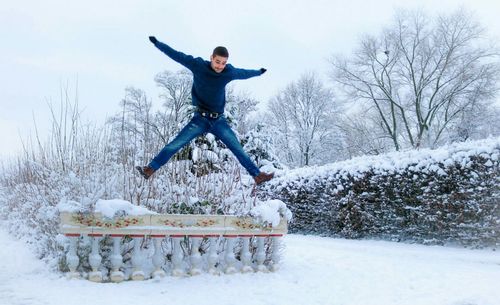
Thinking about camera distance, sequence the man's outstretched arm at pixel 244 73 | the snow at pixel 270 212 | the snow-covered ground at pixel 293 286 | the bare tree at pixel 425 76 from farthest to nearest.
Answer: the bare tree at pixel 425 76 → the snow at pixel 270 212 → the man's outstretched arm at pixel 244 73 → the snow-covered ground at pixel 293 286

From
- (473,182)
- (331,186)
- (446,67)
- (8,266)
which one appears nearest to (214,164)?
(8,266)

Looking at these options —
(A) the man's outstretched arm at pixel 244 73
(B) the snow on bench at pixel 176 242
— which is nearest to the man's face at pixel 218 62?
(A) the man's outstretched arm at pixel 244 73

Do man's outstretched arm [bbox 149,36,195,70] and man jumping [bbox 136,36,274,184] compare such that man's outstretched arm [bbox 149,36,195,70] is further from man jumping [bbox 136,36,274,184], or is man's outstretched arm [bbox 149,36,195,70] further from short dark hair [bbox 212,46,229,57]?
short dark hair [bbox 212,46,229,57]

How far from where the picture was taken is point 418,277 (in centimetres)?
573

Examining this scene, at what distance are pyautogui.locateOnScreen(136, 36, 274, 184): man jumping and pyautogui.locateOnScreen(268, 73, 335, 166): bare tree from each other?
31.2 m

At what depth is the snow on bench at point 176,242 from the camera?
15.9ft

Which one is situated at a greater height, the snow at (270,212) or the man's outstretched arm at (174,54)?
the man's outstretched arm at (174,54)

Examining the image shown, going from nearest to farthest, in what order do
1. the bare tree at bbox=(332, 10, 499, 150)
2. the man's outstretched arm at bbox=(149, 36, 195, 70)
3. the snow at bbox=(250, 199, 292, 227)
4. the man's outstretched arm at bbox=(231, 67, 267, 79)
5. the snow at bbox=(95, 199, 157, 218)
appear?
the man's outstretched arm at bbox=(149, 36, 195, 70) < the snow at bbox=(95, 199, 157, 218) < the man's outstretched arm at bbox=(231, 67, 267, 79) < the snow at bbox=(250, 199, 292, 227) < the bare tree at bbox=(332, 10, 499, 150)

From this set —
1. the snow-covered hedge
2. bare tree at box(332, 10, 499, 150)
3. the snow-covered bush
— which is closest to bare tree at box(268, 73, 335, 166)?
bare tree at box(332, 10, 499, 150)

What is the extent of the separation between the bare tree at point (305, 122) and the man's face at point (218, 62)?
31.4 meters

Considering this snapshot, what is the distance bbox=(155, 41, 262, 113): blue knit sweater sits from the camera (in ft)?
16.5

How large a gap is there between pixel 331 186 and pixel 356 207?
1.01 m

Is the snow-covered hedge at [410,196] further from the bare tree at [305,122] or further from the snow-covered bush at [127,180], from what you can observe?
the bare tree at [305,122]

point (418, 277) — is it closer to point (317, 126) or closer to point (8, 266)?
point (8, 266)
